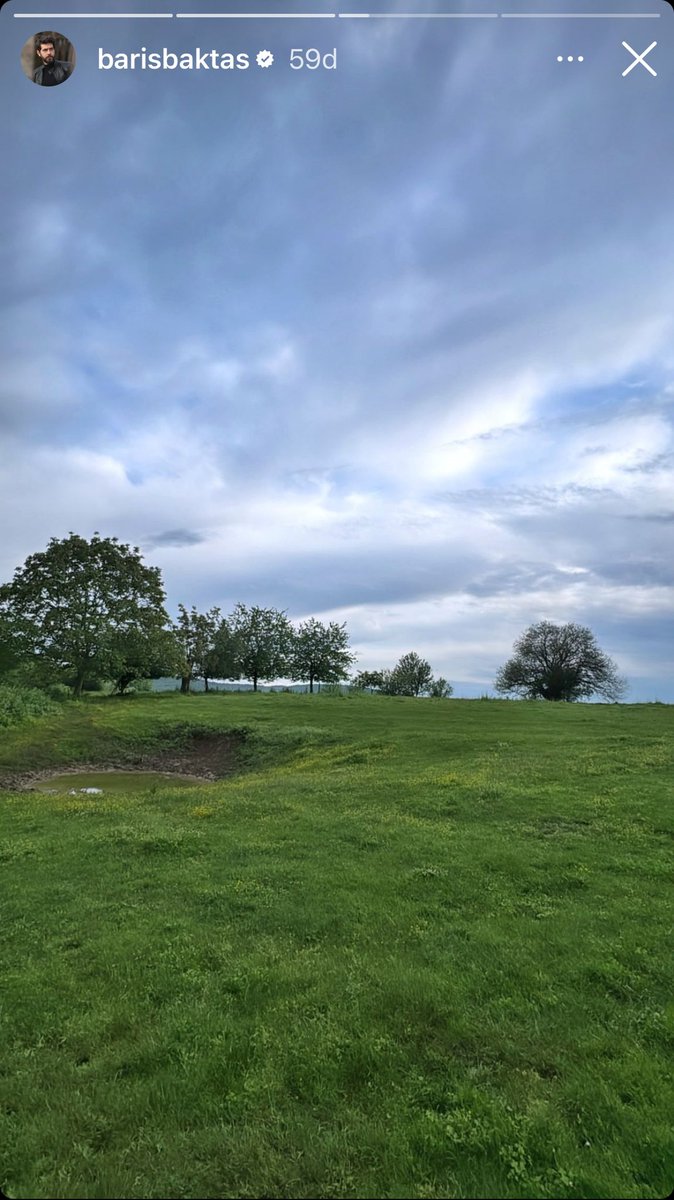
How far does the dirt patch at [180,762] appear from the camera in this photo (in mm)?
32741

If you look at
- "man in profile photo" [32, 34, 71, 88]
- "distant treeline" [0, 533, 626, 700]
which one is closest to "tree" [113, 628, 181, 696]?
"distant treeline" [0, 533, 626, 700]

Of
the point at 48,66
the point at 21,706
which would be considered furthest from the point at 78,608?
the point at 48,66

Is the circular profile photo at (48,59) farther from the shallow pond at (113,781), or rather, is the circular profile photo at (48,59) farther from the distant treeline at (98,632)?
the distant treeline at (98,632)

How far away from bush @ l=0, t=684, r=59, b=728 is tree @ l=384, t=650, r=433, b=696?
6844 cm

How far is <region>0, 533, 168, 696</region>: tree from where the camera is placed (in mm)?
57469

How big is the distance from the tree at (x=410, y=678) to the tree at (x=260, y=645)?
86.4ft

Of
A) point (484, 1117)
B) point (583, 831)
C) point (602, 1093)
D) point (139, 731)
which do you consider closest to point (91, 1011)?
point (484, 1117)

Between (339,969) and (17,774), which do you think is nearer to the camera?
(339,969)

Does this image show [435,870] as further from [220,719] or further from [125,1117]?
[220,719]

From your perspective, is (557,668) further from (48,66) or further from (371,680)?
(48,66)

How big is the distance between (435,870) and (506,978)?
4298 millimetres

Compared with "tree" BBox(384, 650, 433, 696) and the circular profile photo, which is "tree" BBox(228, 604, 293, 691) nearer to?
"tree" BBox(384, 650, 433, 696)

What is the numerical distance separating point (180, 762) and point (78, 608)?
94.2ft

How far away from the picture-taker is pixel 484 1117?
5672mm
